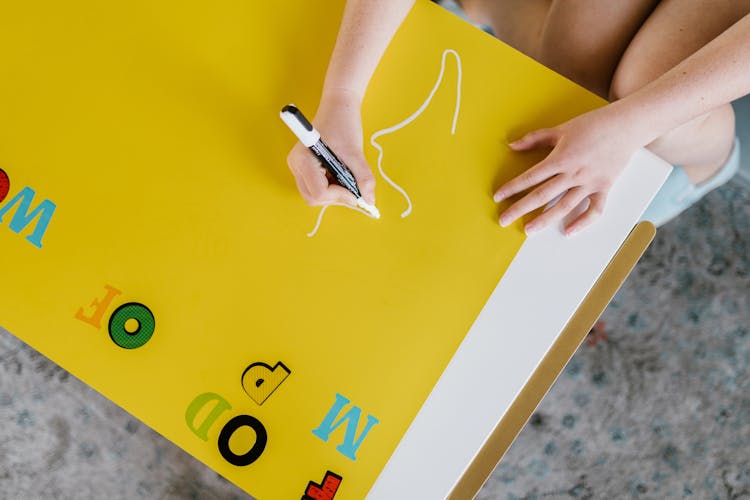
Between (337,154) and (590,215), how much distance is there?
0.81 ft

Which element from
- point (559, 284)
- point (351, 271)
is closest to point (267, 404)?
point (351, 271)

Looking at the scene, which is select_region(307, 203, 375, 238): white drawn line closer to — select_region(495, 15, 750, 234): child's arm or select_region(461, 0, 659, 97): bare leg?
select_region(495, 15, 750, 234): child's arm

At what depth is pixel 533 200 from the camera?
1.81ft

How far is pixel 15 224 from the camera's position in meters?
0.58

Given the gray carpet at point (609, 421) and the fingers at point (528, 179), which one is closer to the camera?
the fingers at point (528, 179)

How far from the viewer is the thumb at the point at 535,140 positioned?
56 cm

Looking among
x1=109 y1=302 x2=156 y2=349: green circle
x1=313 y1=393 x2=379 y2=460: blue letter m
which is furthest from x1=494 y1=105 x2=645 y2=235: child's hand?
x1=109 y1=302 x2=156 y2=349: green circle

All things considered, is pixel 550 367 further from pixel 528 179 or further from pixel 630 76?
pixel 630 76

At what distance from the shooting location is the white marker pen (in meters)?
0.47

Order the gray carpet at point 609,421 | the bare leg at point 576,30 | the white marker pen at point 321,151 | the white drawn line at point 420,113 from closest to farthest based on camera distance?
the white marker pen at point 321,151 → the white drawn line at point 420,113 → the bare leg at point 576,30 → the gray carpet at point 609,421

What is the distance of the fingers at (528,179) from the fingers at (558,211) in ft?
0.09

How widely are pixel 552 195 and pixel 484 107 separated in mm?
107

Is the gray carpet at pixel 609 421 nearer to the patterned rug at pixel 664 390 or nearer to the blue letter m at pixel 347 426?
the patterned rug at pixel 664 390

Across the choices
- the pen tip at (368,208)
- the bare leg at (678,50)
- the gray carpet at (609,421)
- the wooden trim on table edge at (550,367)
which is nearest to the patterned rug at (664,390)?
the gray carpet at (609,421)
